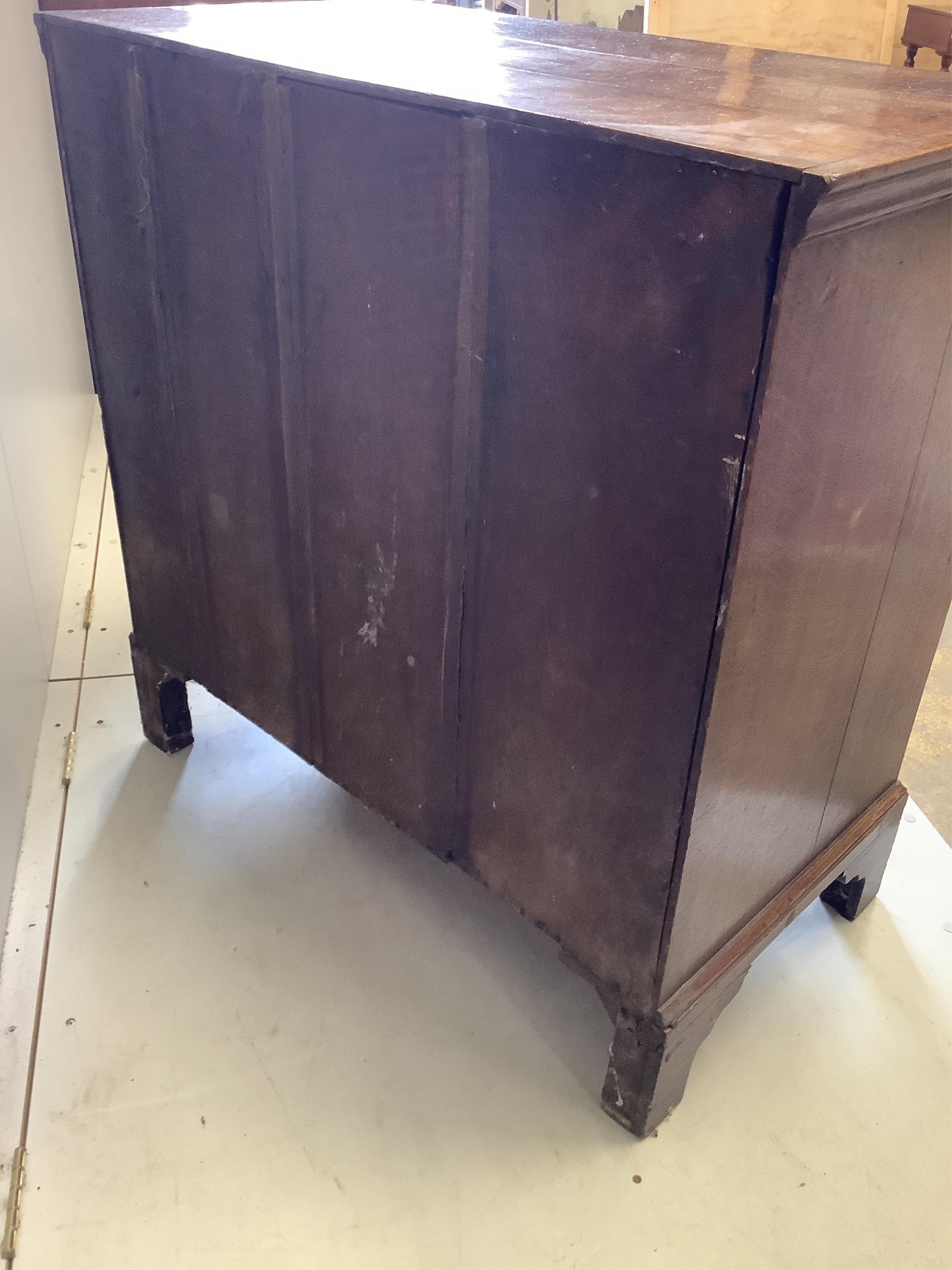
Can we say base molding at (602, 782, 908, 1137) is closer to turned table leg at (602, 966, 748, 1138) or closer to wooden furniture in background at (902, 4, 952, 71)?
turned table leg at (602, 966, 748, 1138)

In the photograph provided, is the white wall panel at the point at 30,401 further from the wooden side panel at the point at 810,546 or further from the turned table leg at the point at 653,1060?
the wooden side panel at the point at 810,546

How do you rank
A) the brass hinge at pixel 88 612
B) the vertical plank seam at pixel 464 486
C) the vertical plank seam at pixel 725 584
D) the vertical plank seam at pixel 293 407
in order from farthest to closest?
the brass hinge at pixel 88 612 → the vertical plank seam at pixel 293 407 → the vertical plank seam at pixel 464 486 → the vertical plank seam at pixel 725 584

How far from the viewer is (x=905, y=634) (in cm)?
138

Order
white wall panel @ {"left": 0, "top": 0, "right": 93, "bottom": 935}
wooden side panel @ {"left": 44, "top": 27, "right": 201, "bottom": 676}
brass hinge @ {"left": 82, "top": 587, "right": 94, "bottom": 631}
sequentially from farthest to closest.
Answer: brass hinge @ {"left": 82, "top": 587, "right": 94, "bottom": 631} → white wall panel @ {"left": 0, "top": 0, "right": 93, "bottom": 935} → wooden side panel @ {"left": 44, "top": 27, "right": 201, "bottom": 676}

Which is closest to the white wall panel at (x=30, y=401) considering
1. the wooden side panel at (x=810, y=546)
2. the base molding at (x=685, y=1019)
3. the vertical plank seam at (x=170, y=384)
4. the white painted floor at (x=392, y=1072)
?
the white painted floor at (x=392, y=1072)

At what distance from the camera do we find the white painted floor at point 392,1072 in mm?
1231

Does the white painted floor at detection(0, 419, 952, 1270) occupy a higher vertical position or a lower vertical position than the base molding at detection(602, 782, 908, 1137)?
lower

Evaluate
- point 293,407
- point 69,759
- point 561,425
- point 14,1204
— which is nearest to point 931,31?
point 293,407

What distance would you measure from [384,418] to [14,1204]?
1009mm

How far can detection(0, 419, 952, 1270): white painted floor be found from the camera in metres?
1.23

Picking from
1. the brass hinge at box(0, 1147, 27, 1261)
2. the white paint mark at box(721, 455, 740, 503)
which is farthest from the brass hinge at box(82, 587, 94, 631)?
the white paint mark at box(721, 455, 740, 503)

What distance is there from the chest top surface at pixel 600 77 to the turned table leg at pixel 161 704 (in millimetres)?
986

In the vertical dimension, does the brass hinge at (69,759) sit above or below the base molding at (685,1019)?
below

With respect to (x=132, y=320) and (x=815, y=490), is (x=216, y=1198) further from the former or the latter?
(x=132, y=320)
